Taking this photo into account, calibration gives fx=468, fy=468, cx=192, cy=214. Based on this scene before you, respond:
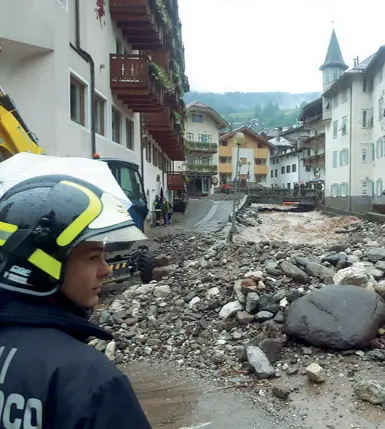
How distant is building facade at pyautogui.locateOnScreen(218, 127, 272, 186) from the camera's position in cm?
7925

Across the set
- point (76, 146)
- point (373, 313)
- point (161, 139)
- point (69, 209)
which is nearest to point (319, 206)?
point (161, 139)

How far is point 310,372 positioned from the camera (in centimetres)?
529

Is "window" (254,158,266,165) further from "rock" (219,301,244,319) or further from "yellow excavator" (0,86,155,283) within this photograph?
"rock" (219,301,244,319)

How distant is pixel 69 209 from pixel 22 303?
30cm

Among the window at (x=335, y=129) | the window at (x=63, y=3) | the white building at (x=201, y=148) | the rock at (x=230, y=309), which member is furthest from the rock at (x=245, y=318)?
the white building at (x=201, y=148)

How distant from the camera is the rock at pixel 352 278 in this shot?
738 cm

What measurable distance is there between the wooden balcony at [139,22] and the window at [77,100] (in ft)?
14.8

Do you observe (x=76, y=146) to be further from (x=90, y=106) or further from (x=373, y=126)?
(x=373, y=126)

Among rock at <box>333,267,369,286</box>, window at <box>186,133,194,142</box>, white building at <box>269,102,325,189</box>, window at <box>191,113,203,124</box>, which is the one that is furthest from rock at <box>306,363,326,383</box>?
window at <box>191,113,203,124</box>

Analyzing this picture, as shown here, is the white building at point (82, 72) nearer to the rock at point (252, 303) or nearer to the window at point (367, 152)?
the rock at point (252, 303)

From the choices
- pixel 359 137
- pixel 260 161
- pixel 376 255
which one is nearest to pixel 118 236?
pixel 376 255

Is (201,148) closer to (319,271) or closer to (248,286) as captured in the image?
(319,271)

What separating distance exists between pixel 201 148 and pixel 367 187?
30970 mm

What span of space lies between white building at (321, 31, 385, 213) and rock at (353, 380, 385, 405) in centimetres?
3790
